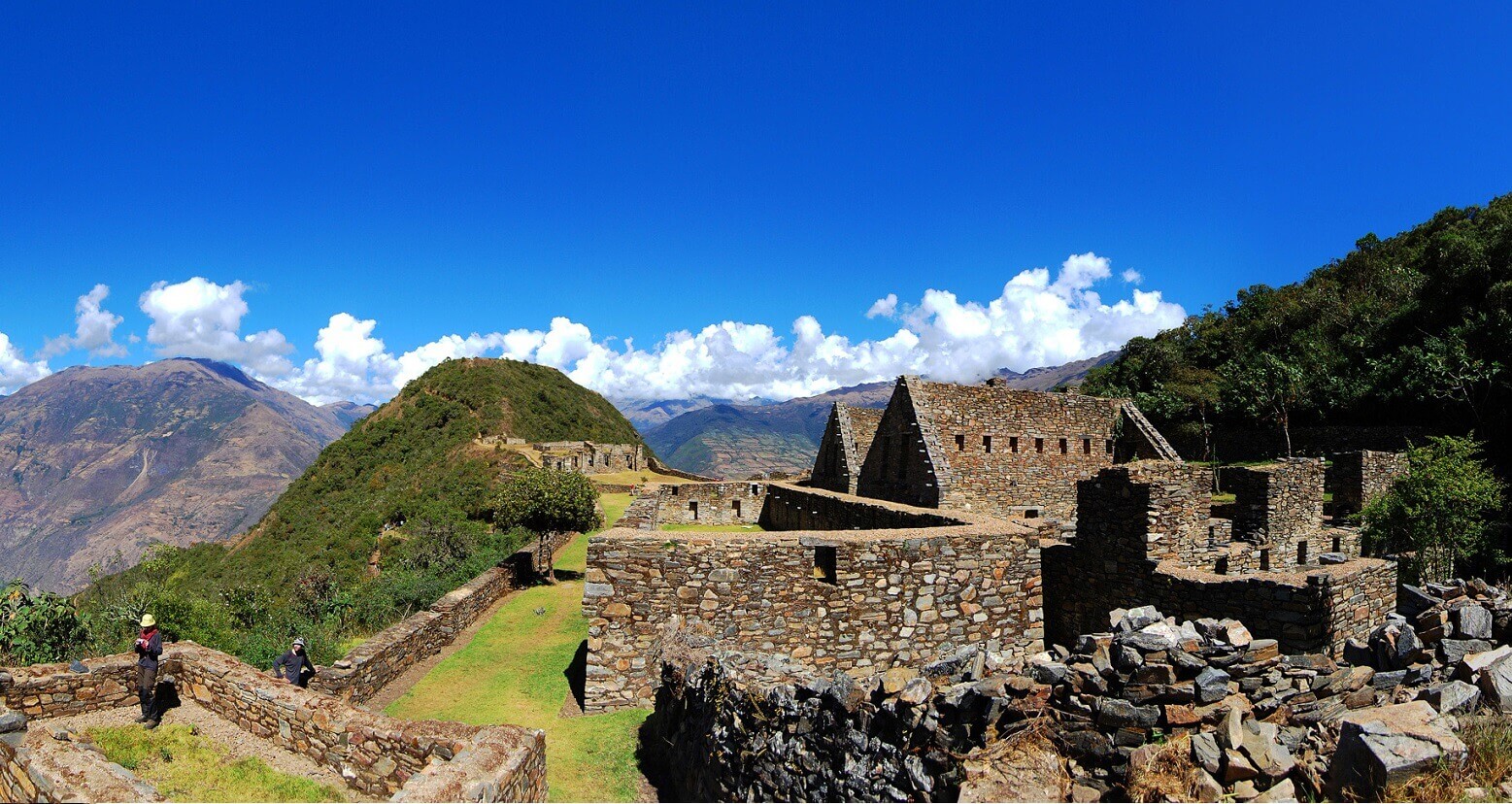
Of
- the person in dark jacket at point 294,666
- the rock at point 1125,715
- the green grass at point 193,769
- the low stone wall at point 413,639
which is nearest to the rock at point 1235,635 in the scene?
the rock at point 1125,715

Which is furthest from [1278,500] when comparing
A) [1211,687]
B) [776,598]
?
[1211,687]

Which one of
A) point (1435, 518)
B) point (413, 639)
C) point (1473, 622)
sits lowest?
point (413, 639)

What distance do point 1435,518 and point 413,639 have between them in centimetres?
2113

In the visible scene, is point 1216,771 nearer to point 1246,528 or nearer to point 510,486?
point 1246,528

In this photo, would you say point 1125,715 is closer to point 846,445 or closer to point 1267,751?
point 1267,751

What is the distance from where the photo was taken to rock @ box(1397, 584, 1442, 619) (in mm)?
5980

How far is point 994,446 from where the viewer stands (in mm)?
17766

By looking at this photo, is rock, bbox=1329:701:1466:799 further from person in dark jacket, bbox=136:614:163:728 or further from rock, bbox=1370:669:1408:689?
person in dark jacket, bbox=136:614:163:728

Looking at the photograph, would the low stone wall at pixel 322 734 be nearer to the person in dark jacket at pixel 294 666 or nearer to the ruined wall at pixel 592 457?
the person in dark jacket at pixel 294 666

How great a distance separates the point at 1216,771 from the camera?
416cm

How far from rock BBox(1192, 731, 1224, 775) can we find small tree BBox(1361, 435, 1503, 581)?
1451cm

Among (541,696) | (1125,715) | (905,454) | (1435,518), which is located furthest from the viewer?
(905,454)

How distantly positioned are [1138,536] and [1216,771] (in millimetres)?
4866

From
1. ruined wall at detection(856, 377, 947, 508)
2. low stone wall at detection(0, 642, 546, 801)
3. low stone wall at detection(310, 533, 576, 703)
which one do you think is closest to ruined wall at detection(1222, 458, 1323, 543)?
ruined wall at detection(856, 377, 947, 508)
